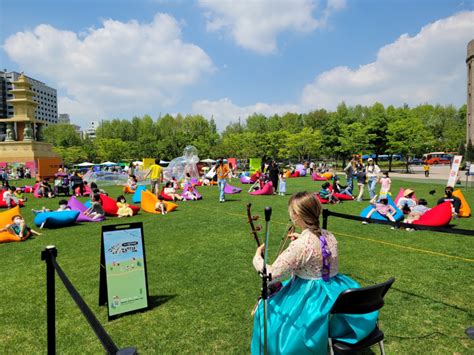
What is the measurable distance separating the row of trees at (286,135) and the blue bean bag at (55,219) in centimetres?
4599

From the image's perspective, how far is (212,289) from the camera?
589cm

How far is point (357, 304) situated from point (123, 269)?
3.42 meters

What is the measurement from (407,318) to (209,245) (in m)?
5.15

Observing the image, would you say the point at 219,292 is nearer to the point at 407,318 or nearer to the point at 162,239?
the point at 407,318

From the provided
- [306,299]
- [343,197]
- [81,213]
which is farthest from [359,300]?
[343,197]

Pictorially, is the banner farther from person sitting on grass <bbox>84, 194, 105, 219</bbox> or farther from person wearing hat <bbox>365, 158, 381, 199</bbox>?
person wearing hat <bbox>365, 158, 381, 199</bbox>

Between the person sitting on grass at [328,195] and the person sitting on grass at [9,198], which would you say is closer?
the person sitting on grass at [328,195]

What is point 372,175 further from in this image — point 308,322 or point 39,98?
point 39,98

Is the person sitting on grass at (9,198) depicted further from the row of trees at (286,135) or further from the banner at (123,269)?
the row of trees at (286,135)

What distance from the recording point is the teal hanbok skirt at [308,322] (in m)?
2.87

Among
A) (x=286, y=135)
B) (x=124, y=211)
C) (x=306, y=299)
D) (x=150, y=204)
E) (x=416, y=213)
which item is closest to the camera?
(x=306, y=299)

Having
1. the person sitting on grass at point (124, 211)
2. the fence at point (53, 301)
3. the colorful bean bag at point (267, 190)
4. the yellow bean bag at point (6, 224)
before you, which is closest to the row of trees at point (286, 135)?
the colorful bean bag at point (267, 190)

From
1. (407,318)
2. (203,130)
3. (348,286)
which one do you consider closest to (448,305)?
(407,318)

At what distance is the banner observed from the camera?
488 cm
